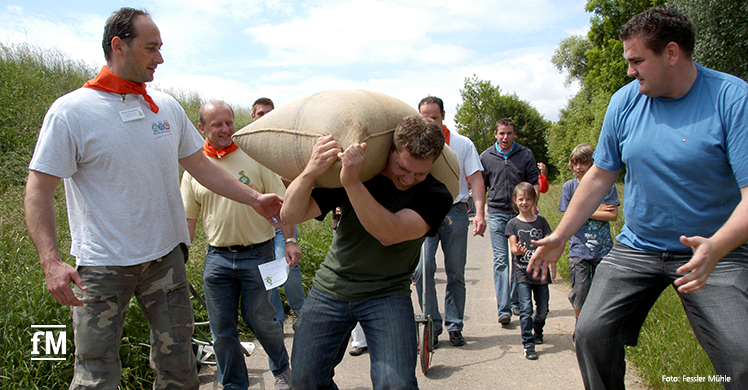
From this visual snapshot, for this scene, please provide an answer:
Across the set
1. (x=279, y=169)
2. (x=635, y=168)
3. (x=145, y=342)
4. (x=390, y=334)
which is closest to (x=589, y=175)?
(x=635, y=168)

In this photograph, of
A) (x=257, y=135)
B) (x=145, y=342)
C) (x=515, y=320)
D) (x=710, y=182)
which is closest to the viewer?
(x=710, y=182)

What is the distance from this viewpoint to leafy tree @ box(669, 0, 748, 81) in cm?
1489

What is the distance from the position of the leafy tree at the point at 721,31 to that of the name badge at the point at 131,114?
16965mm

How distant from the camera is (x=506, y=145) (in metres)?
Answer: 6.29

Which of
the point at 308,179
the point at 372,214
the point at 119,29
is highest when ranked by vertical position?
the point at 119,29

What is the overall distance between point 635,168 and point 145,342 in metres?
3.81

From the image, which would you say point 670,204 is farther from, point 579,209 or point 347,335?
point 347,335

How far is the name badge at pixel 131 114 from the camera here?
2.71m

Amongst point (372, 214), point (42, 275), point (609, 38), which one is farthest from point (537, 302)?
point (609, 38)

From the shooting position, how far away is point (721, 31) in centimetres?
1519

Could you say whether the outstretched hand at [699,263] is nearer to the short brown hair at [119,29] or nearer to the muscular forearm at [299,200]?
the muscular forearm at [299,200]

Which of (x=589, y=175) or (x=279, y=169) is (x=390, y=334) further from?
(x=589, y=175)

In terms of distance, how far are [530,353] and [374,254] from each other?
8.44 feet

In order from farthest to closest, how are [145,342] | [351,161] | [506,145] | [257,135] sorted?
[506,145] < [145,342] < [257,135] < [351,161]
